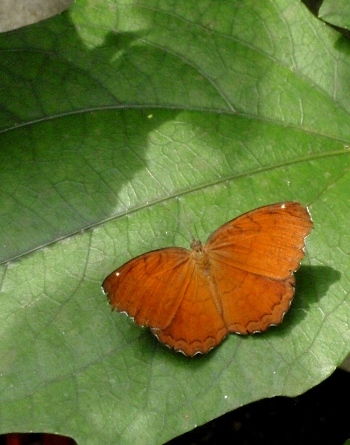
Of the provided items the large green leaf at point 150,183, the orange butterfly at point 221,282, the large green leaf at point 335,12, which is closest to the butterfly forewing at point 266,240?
the orange butterfly at point 221,282

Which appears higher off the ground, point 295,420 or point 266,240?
point 266,240

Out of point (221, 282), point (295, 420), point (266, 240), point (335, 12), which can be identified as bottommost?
point (295, 420)

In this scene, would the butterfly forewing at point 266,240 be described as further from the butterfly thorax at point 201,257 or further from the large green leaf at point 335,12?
the large green leaf at point 335,12

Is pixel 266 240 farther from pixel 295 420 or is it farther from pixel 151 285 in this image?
pixel 295 420

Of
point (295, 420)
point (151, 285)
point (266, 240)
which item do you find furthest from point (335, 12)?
point (295, 420)

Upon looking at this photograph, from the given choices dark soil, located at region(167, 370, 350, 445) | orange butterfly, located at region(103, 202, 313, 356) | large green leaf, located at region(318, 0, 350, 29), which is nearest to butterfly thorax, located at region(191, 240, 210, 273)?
orange butterfly, located at region(103, 202, 313, 356)

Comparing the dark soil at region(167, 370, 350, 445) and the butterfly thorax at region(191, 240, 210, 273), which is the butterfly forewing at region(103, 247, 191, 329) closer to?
the butterfly thorax at region(191, 240, 210, 273)

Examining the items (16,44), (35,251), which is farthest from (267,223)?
(16,44)

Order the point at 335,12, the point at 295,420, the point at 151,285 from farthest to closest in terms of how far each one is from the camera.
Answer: the point at 295,420, the point at 335,12, the point at 151,285
